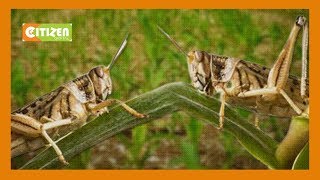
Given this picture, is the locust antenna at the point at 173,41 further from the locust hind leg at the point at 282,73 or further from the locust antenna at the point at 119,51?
the locust hind leg at the point at 282,73

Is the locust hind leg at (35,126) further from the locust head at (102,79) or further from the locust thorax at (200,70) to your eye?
the locust thorax at (200,70)

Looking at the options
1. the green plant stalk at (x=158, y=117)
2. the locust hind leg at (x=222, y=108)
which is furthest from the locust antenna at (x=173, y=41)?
the locust hind leg at (x=222, y=108)

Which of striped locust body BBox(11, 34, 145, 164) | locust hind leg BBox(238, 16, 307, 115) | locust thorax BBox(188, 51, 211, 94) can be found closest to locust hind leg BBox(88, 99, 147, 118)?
striped locust body BBox(11, 34, 145, 164)

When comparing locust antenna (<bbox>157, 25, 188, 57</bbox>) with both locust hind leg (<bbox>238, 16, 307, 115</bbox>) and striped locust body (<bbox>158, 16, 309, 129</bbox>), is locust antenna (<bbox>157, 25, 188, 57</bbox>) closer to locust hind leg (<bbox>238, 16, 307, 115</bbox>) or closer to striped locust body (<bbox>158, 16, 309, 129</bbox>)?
striped locust body (<bbox>158, 16, 309, 129</bbox>)

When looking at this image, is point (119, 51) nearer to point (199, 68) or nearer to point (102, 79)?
point (102, 79)

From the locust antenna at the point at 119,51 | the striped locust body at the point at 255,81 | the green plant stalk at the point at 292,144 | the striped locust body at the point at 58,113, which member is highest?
the locust antenna at the point at 119,51

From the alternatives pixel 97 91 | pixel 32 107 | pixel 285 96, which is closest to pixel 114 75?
pixel 97 91

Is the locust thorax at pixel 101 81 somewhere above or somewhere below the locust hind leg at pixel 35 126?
above

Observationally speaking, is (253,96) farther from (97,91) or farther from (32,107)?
(32,107)
